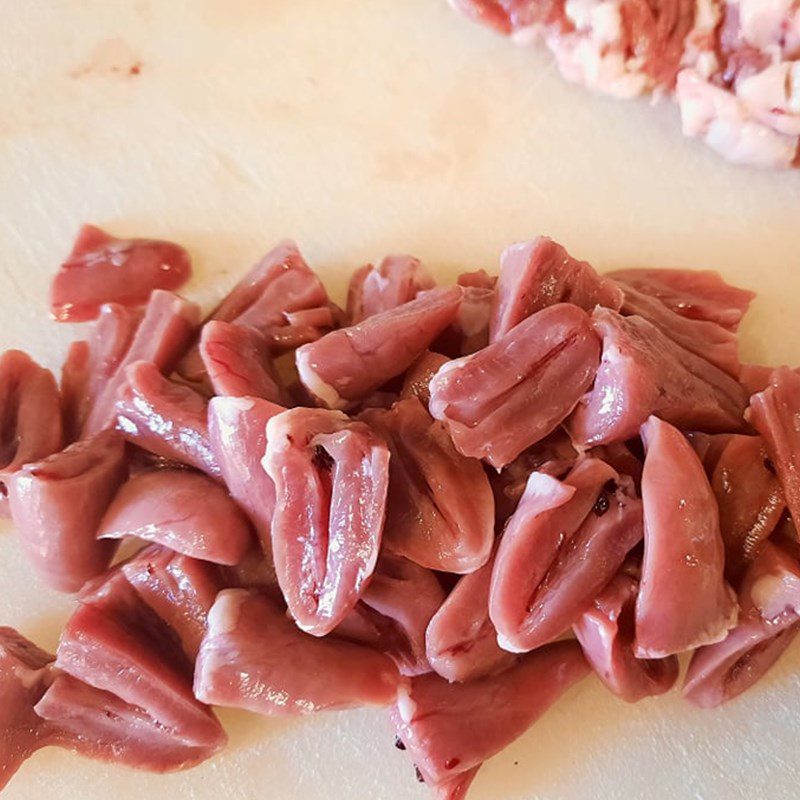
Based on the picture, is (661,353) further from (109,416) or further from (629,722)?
(109,416)

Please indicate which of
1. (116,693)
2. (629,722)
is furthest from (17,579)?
(629,722)

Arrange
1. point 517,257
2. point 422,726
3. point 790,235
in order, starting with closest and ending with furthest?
1. point 422,726
2. point 517,257
3. point 790,235

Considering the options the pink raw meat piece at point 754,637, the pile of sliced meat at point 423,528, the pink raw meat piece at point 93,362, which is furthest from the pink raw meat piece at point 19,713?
the pink raw meat piece at point 754,637

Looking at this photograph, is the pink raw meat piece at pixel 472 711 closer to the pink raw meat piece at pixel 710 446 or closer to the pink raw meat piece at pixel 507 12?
the pink raw meat piece at pixel 710 446

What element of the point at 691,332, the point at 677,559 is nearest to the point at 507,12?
the point at 691,332

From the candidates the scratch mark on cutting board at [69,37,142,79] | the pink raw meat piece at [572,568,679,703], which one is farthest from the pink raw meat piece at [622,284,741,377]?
the scratch mark on cutting board at [69,37,142,79]

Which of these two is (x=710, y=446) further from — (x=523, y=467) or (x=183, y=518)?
(x=183, y=518)
